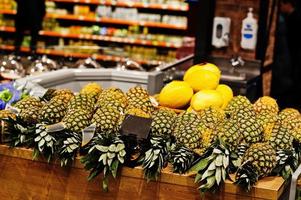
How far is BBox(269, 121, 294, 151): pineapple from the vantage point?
2547 mm

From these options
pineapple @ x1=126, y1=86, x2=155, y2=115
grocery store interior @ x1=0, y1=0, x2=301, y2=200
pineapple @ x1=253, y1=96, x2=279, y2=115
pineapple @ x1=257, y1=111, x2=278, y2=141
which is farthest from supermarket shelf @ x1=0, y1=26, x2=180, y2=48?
pineapple @ x1=257, y1=111, x2=278, y2=141

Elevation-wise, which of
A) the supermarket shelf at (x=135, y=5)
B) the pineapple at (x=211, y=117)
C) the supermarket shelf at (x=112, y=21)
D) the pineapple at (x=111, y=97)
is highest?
the pineapple at (x=111, y=97)

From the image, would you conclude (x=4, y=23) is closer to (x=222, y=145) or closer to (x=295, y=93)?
(x=295, y=93)

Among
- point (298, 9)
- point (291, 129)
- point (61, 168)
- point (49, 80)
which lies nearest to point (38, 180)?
point (61, 168)

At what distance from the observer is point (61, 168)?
2.59 meters

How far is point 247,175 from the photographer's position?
2287mm

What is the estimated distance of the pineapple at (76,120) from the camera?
2.57 m

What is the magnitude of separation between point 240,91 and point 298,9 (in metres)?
4.37

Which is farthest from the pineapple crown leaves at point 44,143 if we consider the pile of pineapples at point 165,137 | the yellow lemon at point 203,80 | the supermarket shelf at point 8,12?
the supermarket shelf at point 8,12

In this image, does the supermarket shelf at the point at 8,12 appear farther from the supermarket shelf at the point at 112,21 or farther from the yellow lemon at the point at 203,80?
the yellow lemon at the point at 203,80

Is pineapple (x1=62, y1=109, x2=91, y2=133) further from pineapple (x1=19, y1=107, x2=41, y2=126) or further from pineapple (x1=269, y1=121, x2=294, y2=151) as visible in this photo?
pineapple (x1=269, y1=121, x2=294, y2=151)

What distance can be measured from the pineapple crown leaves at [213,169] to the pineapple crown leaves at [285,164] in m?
0.25

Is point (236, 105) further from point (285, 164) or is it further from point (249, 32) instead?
point (249, 32)

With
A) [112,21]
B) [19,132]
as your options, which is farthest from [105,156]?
[112,21]
